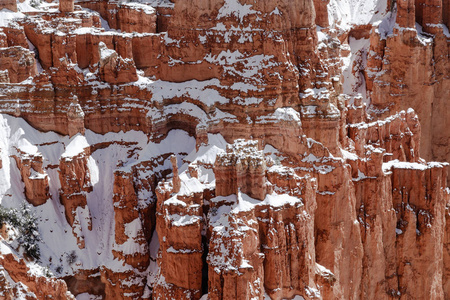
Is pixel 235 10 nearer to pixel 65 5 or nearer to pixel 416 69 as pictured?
pixel 65 5

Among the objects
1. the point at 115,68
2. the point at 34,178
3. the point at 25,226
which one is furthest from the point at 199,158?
the point at 115,68

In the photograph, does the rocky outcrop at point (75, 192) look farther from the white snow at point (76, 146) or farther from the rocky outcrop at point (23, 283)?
the rocky outcrop at point (23, 283)

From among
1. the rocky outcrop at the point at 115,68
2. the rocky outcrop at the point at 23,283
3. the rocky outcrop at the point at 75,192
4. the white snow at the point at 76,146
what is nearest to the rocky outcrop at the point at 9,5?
the rocky outcrop at the point at 115,68

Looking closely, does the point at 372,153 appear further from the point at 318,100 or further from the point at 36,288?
the point at 36,288

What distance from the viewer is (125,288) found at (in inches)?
1732

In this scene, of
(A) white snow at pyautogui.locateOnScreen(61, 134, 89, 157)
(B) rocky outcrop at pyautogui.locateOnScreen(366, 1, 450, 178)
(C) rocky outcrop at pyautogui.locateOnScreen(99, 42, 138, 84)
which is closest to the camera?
(A) white snow at pyautogui.locateOnScreen(61, 134, 89, 157)

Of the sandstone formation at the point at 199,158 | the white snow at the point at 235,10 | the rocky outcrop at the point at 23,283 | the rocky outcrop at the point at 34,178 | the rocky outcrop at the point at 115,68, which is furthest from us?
the rocky outcrop at the point at 115,68

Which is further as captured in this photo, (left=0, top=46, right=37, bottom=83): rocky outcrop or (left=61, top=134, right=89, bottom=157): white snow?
(left=0, top=46, right=37, bottom=83): rocky outcrop

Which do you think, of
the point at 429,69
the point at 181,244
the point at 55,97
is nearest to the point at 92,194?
the point at 55,97

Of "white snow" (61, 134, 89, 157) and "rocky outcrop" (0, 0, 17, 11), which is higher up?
"rocky outcrop" (0, 0, 17, 11)

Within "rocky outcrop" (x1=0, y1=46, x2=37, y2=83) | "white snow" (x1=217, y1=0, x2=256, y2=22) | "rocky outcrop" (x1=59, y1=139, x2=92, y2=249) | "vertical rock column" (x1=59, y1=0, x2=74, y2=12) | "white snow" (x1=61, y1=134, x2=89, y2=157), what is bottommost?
"rocky outcrop" (x1=59, y1=139, x2=92, y2=249)

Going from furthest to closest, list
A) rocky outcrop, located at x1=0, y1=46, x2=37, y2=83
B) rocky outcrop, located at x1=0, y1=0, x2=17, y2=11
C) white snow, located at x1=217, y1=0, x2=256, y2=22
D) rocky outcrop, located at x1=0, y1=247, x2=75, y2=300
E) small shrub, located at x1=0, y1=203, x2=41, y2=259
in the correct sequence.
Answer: rocky outcrop, located at x1=0, y1=0, x2=17, y2=11
rocky outcrop, located at x1=0, y1=46, x2=37, y2=83
white snow, located at x1=217, y1=0, x2=256, y2=22
small shrub, located at x1=0, y1=203, x2=41, y2=259
rocky outcrop, located at x1=0, y1=247, x2=75, y2=300

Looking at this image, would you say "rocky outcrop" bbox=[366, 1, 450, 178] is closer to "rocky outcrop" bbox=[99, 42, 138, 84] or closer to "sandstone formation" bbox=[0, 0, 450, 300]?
"sandstone formation" bbox=[0, 0, 450, 300]

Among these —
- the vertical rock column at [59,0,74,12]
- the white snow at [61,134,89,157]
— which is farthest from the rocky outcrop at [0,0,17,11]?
the white snow at [61,134,89,157]
